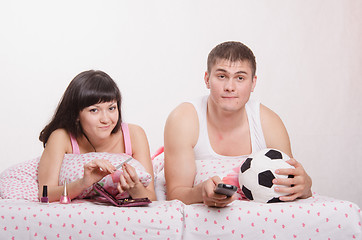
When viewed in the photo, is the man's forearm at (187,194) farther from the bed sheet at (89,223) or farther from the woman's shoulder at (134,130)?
the woman's shoulder at (134,130)

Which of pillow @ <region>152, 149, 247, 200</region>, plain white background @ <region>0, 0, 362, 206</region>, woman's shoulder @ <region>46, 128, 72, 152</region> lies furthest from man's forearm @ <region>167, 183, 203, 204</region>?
plain white background @ <region>0, 0, 362, 206</region>

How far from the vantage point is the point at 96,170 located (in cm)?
224

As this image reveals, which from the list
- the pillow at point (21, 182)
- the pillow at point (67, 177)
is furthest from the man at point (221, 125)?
the pillow at point (21, 182)

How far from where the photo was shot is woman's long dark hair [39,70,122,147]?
257 cm

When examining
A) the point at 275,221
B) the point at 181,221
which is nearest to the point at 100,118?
the point at 181,221

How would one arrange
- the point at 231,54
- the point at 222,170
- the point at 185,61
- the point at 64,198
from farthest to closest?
the point at 185,61 < the point at 231,54 < the point at 222,170 < the point at 64,198

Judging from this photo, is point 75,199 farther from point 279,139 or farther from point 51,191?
point 279,139

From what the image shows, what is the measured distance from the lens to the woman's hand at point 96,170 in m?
2.15

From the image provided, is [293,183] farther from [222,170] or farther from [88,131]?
[88,131]

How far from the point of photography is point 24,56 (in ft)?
15.0

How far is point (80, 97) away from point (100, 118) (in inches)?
5.8

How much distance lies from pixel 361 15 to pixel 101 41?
248 cm

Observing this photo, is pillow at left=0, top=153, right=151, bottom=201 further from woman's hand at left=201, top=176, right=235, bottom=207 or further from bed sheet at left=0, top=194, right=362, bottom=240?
woman's hand at left=201, top=176, right=235, bottom=207

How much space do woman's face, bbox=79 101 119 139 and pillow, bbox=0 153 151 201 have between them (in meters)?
0.13
